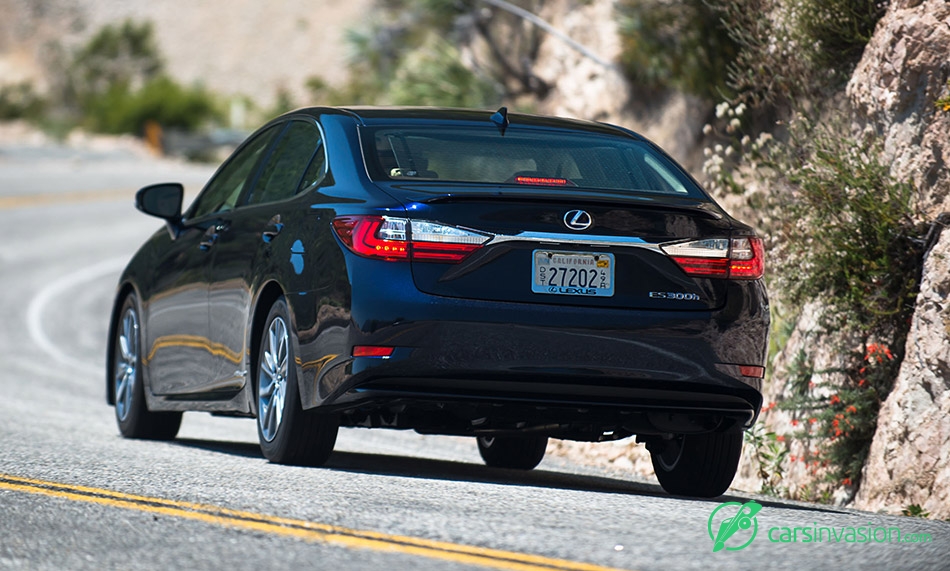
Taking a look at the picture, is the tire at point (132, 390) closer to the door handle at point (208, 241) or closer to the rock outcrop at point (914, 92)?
the door handle at point (208, 241)

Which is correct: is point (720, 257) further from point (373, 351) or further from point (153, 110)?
point (153, 110)

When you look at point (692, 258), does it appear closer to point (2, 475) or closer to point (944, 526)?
point (944, 526)

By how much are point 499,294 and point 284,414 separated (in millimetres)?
1304

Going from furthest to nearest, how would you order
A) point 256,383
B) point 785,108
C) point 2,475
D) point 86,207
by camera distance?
point 86,207, point 785,108, point 256,383, point 2,475

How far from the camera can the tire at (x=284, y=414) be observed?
6891mm

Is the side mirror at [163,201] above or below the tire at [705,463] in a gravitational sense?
above

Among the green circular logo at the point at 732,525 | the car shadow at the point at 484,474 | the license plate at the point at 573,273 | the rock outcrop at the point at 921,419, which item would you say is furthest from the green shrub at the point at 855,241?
the license plate at the point at 573,273

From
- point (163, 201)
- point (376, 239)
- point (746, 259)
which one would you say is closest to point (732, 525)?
point (746, 259)

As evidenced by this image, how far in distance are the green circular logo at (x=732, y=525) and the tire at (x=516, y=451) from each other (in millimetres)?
2404

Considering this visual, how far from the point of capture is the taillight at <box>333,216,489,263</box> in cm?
623

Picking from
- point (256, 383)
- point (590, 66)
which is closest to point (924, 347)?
point (256, 383)

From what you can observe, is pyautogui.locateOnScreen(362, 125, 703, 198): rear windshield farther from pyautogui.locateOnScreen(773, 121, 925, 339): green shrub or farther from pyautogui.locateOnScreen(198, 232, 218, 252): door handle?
pyautogui.locateOnScreen(773, 121, 925, 339): green shrub

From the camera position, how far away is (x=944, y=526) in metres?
6.23

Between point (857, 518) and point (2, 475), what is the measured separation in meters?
3.62
